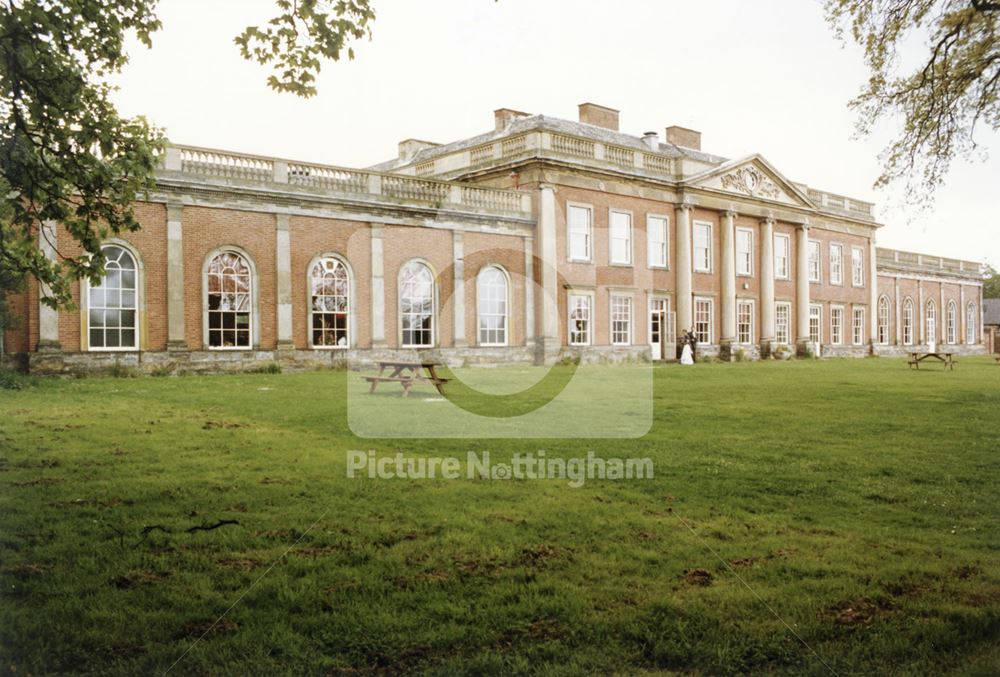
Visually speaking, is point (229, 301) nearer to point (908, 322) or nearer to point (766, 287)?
point (766, 287)

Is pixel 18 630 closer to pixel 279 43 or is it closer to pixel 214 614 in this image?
pixel 214 614

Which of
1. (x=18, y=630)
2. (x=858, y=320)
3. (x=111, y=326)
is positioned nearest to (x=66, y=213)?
(x=18, y=630)

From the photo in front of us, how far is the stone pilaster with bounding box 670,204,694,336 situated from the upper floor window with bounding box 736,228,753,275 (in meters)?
4.44

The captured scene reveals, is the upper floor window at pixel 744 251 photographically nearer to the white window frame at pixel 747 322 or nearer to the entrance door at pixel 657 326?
the white window frame at pixel 747 322

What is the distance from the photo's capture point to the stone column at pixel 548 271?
29375mm

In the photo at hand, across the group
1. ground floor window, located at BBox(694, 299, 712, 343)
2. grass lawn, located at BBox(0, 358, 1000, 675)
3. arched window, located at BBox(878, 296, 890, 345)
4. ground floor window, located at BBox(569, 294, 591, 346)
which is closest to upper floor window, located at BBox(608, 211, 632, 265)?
ground floor window, located at BBox(569, 294, 591, 346)

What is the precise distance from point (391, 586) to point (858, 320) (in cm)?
4868

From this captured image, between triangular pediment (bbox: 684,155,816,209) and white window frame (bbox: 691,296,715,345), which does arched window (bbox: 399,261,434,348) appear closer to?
triangular pediment (bbox: 684,155,816,209)

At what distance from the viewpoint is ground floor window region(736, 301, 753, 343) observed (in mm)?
38281

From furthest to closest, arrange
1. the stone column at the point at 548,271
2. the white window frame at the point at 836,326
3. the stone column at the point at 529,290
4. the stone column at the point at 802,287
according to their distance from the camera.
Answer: the white window frame at the point at 836,326
the stone column at the point at 802,287
the stone column at the point at 529,290
the stone column at the point at 548,271

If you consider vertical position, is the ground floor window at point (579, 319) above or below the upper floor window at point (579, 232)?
below

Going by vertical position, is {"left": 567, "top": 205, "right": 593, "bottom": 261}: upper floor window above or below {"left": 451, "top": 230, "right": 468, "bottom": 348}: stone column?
above

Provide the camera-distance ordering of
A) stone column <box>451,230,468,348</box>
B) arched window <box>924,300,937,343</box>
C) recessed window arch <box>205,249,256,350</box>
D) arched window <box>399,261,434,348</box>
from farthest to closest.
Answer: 1. arched window <box>924,300,937,343</box>
2. stone column <box>451,230,468,348</box>
3. arched window <box>399,261,434,348</box>
4. recessed window arch <box>205,249,256,350</box>

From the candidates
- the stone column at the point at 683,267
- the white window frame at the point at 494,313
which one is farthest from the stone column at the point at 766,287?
the white window frame at the point at 494,313
